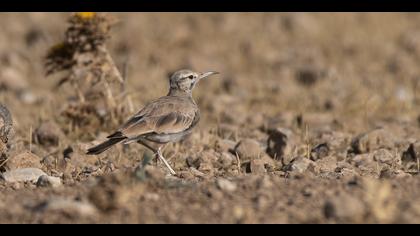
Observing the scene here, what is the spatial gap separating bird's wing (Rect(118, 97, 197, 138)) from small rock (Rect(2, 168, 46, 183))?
0.85 m

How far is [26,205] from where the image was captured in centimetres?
573

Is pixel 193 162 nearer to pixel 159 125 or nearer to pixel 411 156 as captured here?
pixel 159 125

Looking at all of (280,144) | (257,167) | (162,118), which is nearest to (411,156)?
(280,144)

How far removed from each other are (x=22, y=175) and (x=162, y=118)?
148 cm

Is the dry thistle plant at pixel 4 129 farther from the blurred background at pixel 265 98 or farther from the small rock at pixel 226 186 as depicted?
the small rock at pixel 226 186

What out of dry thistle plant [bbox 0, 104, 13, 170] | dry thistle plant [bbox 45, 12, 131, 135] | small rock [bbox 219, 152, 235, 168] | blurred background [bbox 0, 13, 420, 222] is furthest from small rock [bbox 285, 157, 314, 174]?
dry thistle plant [bbox 45, 12, 131, 135]

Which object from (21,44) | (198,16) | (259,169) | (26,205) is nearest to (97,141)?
(259,169)

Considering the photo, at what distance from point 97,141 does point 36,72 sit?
552 centimetres

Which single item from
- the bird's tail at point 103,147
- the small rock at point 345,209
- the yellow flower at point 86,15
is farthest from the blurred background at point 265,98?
the yellow flower at point 86,15

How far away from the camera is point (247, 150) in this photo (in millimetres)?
8812

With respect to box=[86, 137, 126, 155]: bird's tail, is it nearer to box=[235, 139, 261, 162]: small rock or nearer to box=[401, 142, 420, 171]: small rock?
box=[235, 139, 261, 162]: small rock

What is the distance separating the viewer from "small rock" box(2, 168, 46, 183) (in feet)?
23.3

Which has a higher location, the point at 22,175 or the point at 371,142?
the point at 371,142

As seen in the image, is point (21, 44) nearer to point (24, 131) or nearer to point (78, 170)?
point (24, 131)
